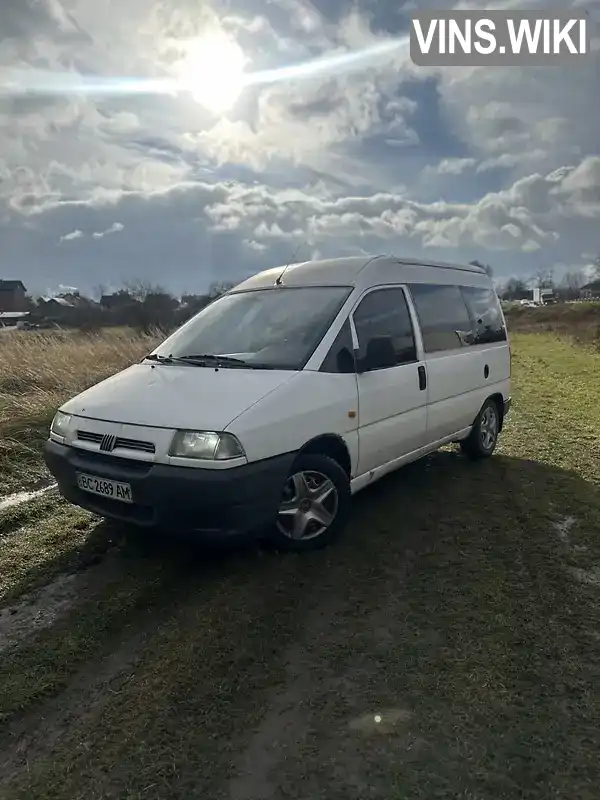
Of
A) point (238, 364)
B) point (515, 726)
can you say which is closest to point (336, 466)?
point (238, 364)

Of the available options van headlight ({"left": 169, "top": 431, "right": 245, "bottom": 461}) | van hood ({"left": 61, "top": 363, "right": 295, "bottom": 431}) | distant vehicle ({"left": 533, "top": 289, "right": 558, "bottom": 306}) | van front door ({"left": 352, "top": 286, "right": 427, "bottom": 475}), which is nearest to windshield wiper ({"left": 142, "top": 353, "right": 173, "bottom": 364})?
van hood ({"left": 61, "top": 363, "right": 295, "bottom": 431})

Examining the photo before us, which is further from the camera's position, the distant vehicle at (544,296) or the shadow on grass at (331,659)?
the distant vehicle at (544,296)

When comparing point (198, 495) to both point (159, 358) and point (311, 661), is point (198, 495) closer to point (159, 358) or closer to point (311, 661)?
point (311, 661)

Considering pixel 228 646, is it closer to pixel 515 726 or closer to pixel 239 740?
pixel 239 740

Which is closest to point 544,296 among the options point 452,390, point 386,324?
point 452,390

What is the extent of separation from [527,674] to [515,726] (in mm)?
375

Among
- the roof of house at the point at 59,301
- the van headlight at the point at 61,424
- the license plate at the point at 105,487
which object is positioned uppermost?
the roof of house at the point at 59,301

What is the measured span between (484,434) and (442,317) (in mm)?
1528

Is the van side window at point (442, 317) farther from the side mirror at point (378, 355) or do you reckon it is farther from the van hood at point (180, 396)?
the van hood at point (180, 396)

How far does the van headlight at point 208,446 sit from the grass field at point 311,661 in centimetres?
80

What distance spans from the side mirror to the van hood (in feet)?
2.19

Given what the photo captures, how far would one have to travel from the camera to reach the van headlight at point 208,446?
11.0 feet

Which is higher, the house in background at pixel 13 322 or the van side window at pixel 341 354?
the house in background at pixel 13 322

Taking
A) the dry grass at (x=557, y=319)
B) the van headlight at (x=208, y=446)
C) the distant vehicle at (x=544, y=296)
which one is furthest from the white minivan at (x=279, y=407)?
the distant vehicle at (x=544, y=296)
